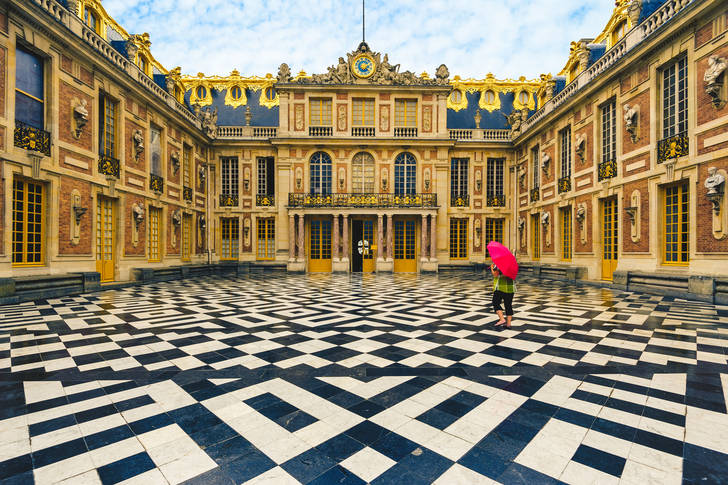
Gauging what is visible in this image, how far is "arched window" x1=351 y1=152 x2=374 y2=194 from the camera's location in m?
22.3

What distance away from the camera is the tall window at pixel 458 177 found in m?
23.1

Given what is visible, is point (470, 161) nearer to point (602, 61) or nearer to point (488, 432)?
point (602, 61)

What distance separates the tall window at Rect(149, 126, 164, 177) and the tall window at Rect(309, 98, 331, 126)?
9055 mm

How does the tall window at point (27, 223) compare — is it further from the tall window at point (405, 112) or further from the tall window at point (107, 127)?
the tall window at point (405, 112)

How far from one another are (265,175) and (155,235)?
27.5 feet

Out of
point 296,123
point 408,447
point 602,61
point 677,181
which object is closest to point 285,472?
point 408,447

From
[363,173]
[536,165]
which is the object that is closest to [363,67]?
[363,173]

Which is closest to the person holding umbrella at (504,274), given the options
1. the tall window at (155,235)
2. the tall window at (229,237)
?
the tall window at (155,235)

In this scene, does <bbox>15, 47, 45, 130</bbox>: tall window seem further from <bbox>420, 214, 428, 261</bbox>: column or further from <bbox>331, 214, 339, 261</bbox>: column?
<bbox>420, 214, 428, 261</bbox>: column

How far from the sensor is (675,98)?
11.0 metres

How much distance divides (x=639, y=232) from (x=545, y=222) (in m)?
6.29

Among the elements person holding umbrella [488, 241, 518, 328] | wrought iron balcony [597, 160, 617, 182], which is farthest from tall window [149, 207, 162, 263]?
wrought iron balcony [597, 160, 617, 182]

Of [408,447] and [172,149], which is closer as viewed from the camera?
[408,447]

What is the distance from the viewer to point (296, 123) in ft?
72.2
